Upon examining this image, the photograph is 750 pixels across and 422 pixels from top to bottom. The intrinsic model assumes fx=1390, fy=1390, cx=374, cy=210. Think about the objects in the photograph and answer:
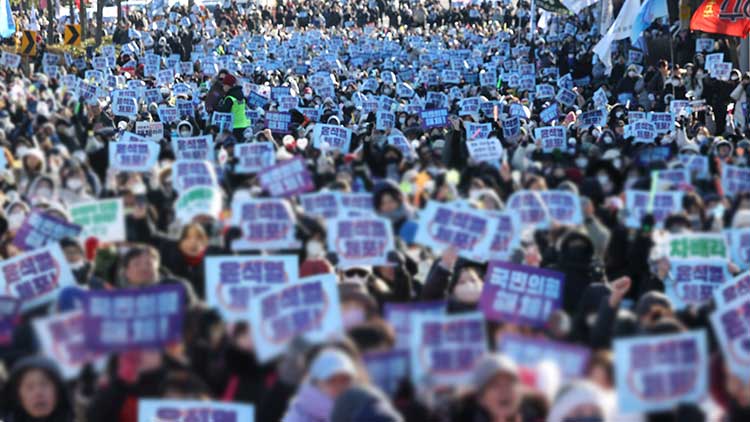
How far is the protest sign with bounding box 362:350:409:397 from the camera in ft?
20.6

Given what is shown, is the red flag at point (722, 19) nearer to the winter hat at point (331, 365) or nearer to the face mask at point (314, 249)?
the face mask at point (314, 249)

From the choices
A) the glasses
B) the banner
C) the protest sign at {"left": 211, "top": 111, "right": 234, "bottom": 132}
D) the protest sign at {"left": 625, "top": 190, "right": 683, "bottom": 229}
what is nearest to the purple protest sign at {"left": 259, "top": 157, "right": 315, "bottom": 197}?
the glasses

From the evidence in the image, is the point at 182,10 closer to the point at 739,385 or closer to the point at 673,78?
the point at 673,78

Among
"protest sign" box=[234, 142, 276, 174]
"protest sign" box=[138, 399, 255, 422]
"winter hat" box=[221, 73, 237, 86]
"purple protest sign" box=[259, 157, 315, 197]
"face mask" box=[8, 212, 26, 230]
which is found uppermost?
"winter hat" box=[221, 73, 237, 86]

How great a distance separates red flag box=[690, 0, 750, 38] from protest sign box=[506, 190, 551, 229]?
11689 mm

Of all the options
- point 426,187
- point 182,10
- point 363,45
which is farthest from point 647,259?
point 182,10

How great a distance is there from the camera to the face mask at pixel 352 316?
6.86 meters

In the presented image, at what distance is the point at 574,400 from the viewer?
5414mm

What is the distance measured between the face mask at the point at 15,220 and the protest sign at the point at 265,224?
1784 mm

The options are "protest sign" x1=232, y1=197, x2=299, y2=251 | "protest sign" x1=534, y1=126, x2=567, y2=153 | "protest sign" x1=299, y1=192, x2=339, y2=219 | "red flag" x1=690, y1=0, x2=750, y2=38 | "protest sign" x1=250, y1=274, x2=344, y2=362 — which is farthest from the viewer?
"red flag" x1=690, y1=0, x2=750, y2=38

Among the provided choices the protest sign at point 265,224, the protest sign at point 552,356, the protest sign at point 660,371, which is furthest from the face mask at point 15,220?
the protest sign at point 660,371

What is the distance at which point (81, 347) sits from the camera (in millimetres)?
6648

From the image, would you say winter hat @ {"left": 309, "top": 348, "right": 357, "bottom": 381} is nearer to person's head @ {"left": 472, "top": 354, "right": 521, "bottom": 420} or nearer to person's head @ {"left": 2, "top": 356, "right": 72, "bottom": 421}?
person's head @ {"left": 472, "top": 354, "right": 521, "bottom": 420}

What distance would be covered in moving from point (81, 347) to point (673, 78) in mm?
18607
